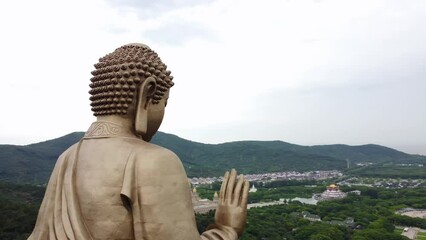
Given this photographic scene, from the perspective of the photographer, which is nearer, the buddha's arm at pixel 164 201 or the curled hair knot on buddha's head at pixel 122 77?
the buddha's arm at pixel 164 201

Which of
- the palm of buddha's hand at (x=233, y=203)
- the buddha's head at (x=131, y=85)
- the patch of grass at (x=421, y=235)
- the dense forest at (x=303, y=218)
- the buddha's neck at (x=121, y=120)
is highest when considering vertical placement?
the buddha's head at (x=131, y=85)

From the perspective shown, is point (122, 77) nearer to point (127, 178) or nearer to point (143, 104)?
point (143, 104)

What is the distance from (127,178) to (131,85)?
2.33 feet

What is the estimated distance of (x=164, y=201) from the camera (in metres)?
2.99

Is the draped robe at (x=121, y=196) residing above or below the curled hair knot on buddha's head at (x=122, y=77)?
below

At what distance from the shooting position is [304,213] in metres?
46.8

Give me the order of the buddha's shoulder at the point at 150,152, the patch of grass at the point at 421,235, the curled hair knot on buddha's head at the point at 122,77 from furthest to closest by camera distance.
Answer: the patch of grass at the point at 421,235 → the curled hair knot on buddha's head at the point at 122,77 → the buddha's shoulder at the point at 150,152

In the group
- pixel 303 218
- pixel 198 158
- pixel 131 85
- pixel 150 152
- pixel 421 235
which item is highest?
pixel 198 158

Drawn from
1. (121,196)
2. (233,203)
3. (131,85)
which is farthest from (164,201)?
(131,85)

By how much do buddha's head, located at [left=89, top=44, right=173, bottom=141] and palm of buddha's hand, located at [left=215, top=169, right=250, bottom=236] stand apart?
2.52ft

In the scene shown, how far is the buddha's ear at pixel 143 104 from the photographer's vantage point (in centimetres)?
335

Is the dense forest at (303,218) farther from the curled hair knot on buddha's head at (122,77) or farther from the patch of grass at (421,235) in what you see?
the curled hair knot on buddha's head at (122,77)

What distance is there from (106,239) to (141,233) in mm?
251

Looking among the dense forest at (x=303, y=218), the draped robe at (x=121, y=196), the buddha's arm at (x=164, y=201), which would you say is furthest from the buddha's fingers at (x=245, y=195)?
the dense forest at (x=303, y=218)
